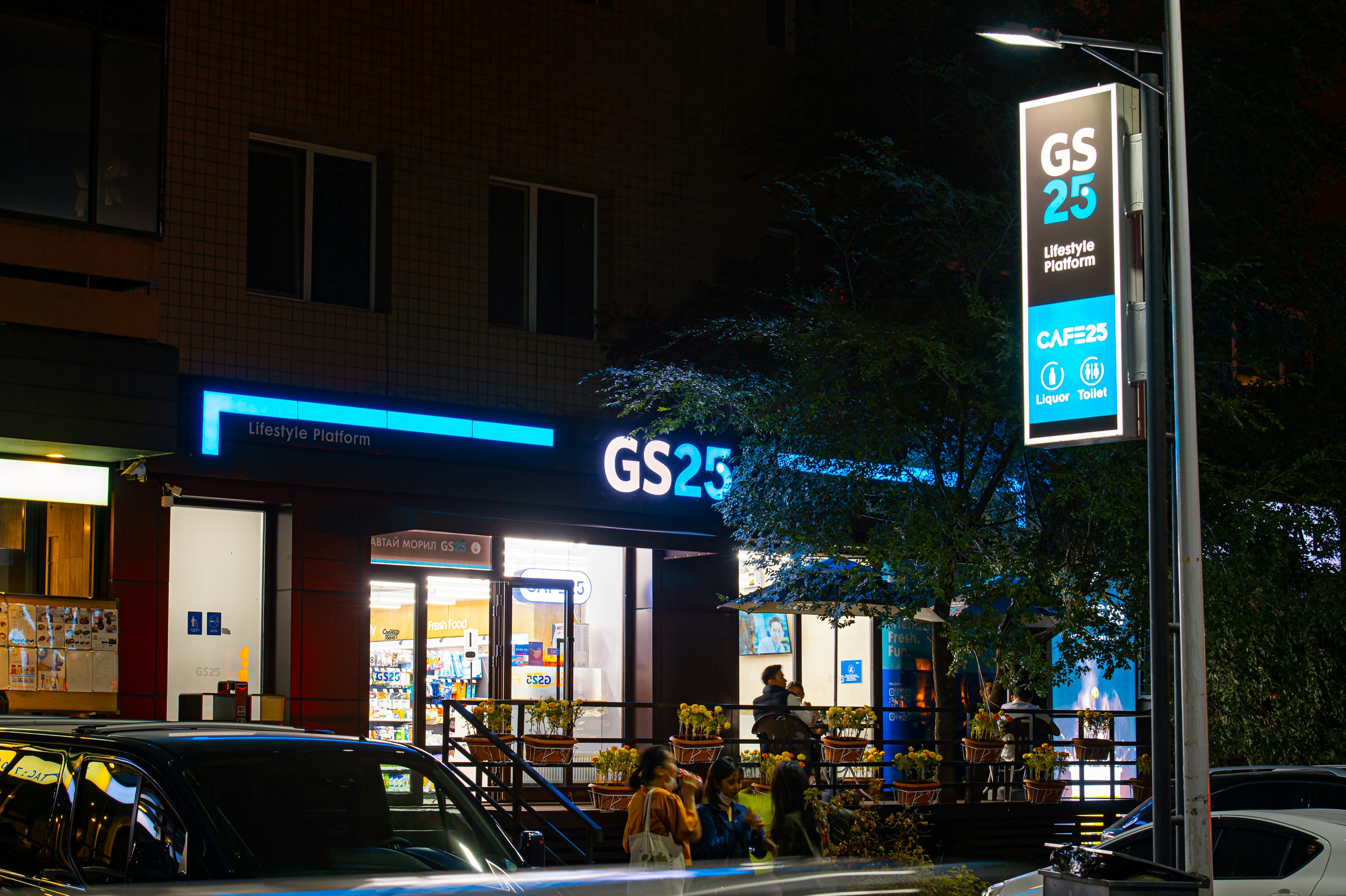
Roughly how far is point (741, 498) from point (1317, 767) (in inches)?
332

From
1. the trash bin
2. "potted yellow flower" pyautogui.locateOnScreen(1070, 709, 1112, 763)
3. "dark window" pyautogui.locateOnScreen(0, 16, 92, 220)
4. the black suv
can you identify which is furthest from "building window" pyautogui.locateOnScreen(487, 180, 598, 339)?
the trash bin

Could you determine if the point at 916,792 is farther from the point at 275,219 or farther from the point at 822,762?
the point at 275,219

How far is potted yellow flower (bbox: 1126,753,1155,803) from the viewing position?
58.1 ft

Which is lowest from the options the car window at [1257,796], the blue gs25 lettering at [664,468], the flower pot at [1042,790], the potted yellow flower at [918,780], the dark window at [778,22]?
the flower pot at [1042,790]

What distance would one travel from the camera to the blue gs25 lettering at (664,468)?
725 inches

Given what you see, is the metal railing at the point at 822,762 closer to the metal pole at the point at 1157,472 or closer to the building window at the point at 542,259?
the building window at the point at 542,259

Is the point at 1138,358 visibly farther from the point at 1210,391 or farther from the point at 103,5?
the point at 103,5

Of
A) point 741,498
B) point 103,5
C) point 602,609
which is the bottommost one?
point 602,609

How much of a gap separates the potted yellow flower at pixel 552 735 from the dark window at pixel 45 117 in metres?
6.99

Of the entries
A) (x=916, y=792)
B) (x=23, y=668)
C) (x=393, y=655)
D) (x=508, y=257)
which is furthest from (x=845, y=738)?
(x=23, y=668)

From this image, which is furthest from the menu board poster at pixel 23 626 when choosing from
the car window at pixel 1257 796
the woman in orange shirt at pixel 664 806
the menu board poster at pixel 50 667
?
the car window at pixel 1257 796

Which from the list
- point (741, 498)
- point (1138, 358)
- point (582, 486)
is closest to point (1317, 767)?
point (1138, 358)

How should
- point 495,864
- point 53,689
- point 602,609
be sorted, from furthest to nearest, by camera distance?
point 602,609 → point 53,689 → point 495,864

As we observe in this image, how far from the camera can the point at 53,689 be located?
14.5 meters
